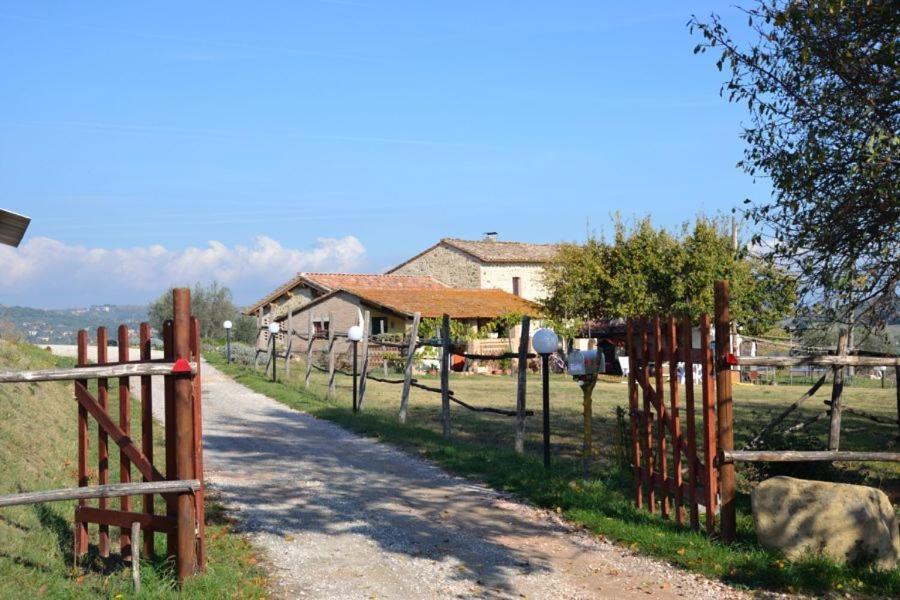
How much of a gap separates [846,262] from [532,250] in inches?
1866

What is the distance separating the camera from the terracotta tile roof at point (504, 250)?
5334 centimetres

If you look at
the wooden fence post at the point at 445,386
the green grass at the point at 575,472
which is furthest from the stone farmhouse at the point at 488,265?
the wooden fence post at the point at 445,386

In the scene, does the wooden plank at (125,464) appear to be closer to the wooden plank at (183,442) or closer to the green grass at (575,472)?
the wooden plank at (183,442)

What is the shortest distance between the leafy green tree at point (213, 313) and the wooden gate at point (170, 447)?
163ft

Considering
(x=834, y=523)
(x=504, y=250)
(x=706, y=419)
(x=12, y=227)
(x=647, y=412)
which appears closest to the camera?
(x=834, y=523)

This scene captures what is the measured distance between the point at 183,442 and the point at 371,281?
1686 inches

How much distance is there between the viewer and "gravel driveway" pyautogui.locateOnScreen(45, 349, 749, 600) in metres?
6.39

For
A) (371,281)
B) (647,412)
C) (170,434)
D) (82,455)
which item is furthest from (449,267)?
(170,434)

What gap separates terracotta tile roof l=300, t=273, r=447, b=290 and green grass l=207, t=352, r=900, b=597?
21.2 metres

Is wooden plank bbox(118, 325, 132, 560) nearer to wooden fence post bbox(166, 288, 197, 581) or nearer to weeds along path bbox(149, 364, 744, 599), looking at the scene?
wooden fence post bbox(166, 288, 197, 581)

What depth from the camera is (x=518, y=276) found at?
2131 inches

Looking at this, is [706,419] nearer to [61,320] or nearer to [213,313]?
[213,313]

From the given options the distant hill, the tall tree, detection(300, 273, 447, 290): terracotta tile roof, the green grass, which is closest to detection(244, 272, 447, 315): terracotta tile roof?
detection(300, 273, 447, 290): terracotta tile roof

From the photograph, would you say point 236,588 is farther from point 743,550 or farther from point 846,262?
point 846,262
